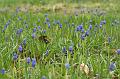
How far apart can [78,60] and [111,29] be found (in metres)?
1.81

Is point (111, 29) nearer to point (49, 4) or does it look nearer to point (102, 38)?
point (102, 38)

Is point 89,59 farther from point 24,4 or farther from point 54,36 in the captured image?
point 24,4

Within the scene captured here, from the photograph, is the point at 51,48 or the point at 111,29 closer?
the point at 51,48

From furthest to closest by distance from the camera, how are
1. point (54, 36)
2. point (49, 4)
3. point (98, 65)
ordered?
point (49, 4) → point (54, 36) → point (98, 65)

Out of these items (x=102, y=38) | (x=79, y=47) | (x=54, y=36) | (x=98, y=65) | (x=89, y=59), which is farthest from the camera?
(x=54, y=36)

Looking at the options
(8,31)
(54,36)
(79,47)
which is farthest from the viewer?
(8,31)

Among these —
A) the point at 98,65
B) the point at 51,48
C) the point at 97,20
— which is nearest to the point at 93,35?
the point at 51,48

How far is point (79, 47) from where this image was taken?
3.75 m

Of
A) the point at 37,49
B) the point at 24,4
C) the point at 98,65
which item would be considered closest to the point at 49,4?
the point at 24,4

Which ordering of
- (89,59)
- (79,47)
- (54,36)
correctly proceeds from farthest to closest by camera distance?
1. (54,36)
2. (79,47)
3. (89,59)

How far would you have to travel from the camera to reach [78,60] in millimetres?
3420

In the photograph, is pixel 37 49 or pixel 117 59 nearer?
pixel 117 59

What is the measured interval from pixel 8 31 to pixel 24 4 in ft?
25.8

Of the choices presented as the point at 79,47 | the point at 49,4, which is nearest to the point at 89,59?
the point at 79,47
